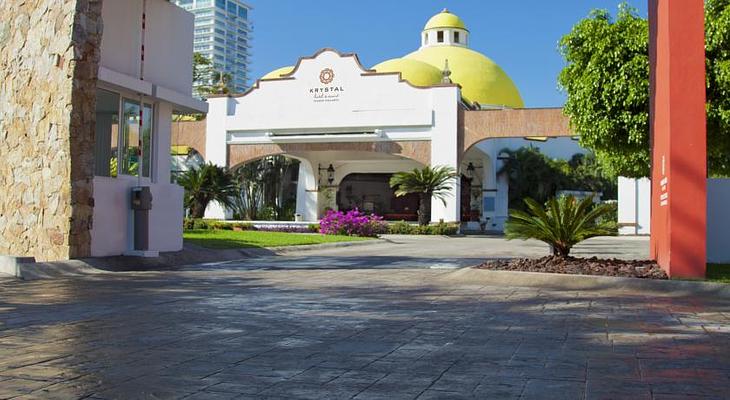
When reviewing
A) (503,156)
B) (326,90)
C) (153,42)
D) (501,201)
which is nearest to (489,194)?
(501,201)

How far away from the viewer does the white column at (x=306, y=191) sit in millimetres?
42656

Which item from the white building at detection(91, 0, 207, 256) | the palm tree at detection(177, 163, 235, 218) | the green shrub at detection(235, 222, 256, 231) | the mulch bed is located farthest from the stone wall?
the green shrub at detection(235, 222, 256, 231)

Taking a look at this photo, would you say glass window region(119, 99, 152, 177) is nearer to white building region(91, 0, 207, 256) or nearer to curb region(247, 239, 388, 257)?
white building region(91, 0, 207, 256)

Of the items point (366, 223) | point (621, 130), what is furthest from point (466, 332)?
point (366, 223)

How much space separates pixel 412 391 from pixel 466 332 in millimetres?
2201

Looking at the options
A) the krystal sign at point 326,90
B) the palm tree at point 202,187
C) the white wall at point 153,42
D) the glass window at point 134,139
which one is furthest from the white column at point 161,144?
the krystal sign at point 326,90

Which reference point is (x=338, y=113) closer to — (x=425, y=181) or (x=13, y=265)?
(x=425, y=181)

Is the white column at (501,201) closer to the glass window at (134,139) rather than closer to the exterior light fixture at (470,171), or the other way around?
the exterior light fixture at (470,171)

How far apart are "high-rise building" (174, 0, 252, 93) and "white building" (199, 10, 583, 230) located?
136165mm

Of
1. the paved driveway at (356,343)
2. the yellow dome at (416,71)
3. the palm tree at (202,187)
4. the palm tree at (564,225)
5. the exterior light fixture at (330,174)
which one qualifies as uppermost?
the yellow dome at (416,71)

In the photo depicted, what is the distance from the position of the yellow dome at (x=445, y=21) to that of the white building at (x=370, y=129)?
1395 cm

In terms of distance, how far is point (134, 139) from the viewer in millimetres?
14195

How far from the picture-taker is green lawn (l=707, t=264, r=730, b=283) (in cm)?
998

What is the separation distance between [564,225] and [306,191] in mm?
32248
